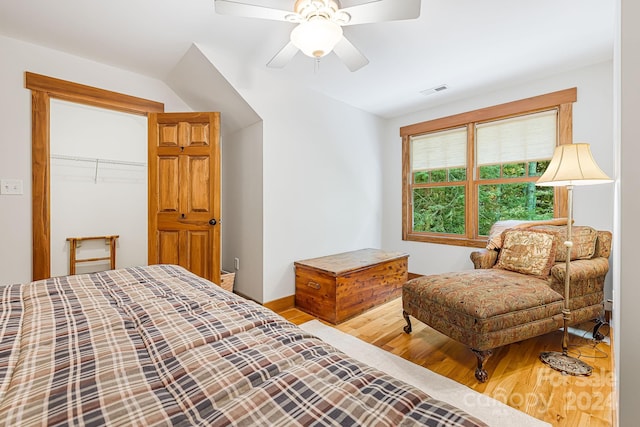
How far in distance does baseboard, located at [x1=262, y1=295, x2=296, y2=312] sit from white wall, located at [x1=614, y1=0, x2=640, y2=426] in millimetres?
2531

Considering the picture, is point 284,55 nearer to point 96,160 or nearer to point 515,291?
point 515,291

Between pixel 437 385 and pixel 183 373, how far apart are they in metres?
1.61

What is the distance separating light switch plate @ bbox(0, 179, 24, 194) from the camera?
230cm

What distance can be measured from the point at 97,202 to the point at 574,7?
4.75 m

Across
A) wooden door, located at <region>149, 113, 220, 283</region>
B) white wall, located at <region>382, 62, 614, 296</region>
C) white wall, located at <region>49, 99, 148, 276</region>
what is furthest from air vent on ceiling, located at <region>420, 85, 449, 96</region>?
white wall, located at <region>49, 99, 148, 276</region>

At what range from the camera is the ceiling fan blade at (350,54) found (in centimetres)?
188

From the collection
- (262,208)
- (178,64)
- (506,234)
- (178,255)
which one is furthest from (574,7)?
(178,255)

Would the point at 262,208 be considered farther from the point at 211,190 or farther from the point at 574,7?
the point at 574,7

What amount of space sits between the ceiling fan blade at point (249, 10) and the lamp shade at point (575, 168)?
2017 mm

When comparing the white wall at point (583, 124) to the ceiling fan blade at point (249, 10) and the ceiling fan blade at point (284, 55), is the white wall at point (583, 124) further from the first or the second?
the ceiling fan blade at point (249, 10)

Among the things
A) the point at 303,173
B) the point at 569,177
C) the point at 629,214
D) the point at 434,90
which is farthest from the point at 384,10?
the point at 434,90

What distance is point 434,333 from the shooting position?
2.45 m

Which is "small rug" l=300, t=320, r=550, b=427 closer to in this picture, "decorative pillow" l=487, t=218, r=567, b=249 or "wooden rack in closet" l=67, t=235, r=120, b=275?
"decorative pillow" l=487, t=218, r=567, b=249

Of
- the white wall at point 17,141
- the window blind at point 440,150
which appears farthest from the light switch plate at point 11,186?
the window blind at point 440,150
